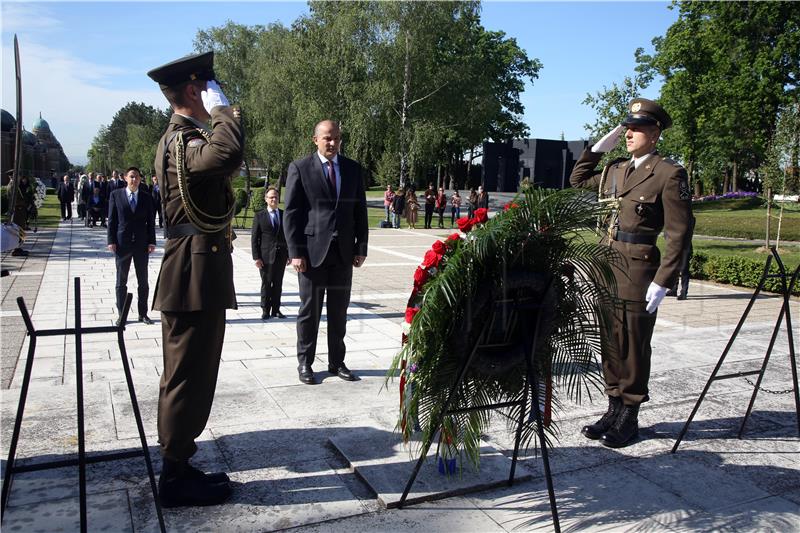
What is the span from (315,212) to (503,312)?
110 inches

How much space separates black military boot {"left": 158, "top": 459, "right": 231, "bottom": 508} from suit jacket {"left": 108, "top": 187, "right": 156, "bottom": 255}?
5440 mm

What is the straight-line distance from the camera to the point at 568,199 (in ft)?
9.96

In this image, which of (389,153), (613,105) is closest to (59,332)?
(613,105)

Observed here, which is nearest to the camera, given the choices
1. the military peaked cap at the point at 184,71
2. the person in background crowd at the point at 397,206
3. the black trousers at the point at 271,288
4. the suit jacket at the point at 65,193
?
the military peaked cap at the point at 184,71

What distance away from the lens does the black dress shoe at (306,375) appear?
5.45m

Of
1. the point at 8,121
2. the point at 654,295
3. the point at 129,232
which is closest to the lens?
the point at 654,295

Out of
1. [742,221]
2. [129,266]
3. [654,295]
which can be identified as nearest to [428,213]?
[742,221]

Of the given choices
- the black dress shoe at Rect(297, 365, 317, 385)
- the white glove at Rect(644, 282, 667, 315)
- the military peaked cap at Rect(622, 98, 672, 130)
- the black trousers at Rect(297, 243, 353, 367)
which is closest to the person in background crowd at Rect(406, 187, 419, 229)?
the black trousers at Rect(297, 243, 353, 367)

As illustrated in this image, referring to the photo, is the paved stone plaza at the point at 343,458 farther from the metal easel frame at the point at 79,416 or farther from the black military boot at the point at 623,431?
the metal easel frame at the point at 79,416

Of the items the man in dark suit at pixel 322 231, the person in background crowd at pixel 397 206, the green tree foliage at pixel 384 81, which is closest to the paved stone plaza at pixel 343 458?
the man in dark suit at pixel 322 231

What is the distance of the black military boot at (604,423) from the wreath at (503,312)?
43.1 inches

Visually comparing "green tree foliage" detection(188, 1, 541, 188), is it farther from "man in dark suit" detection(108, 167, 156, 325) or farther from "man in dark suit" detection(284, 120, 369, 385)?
"man in dark suit" detection(284, 120, 369, 385)

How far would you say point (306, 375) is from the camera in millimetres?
5488

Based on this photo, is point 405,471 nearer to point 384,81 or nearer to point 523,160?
point 384,81
